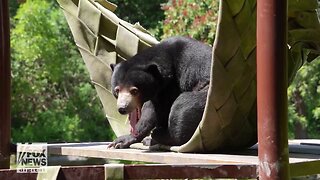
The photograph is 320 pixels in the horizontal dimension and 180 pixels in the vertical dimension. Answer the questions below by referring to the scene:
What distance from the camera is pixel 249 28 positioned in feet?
7.43

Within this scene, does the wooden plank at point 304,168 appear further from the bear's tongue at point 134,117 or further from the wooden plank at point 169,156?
the bear's tongue at point 134,117

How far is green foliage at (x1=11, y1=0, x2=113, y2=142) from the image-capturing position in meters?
10.8

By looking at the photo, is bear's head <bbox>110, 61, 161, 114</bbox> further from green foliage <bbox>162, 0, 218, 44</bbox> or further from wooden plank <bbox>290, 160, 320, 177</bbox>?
green foliage <bbox>162, 0, 218, 44</bbox>

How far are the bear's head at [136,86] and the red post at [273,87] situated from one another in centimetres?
87

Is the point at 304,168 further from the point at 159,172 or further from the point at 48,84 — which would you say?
the point at 48,84

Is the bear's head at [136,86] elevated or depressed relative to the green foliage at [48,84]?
elevated

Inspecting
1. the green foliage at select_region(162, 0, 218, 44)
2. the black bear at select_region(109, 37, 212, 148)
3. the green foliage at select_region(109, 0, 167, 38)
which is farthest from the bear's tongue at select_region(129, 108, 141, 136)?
the green foliage at select_region(109, 0, 167, 38)

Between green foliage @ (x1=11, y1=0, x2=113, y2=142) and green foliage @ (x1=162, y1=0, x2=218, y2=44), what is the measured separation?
13.3 ft

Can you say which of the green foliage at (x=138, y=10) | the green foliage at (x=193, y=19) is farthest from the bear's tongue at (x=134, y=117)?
the green foliage at (x=138, y=10)

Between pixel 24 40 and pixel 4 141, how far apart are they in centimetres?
820

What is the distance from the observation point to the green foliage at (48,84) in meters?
10.8

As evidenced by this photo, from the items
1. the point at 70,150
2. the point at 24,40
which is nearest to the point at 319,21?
the point at 70,150

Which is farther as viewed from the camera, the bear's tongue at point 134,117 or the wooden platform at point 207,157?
the bear's tongue at point 134,117

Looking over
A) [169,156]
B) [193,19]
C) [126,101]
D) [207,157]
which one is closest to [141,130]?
[126,101]
